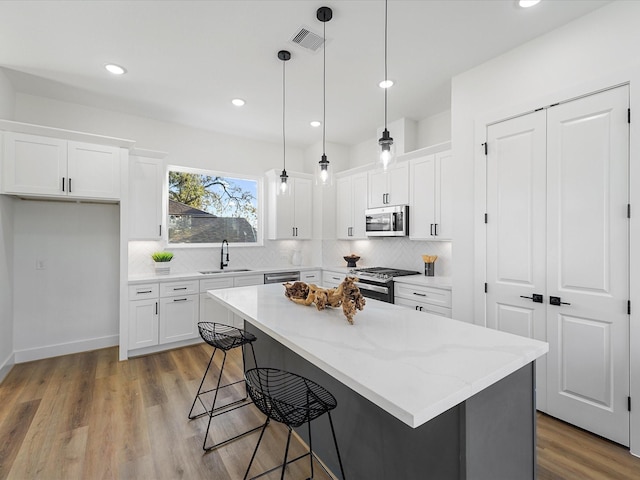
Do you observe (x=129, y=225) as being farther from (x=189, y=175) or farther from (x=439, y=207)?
(x=439, y=207)

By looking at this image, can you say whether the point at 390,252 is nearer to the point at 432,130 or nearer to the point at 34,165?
the point at 432,130

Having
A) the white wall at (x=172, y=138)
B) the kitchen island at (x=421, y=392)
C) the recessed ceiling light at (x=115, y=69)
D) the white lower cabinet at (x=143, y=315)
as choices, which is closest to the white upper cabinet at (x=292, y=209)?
the white wall at (x=172, y=138)

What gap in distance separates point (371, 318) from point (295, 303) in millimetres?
627

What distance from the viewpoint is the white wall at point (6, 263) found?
10.2 feet

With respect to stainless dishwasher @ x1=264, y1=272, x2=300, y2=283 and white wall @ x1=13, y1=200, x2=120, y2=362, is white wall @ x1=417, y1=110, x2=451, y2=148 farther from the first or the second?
white wall @ x1=13, y1=200, x2=120, y2=362

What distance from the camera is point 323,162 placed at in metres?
2.51

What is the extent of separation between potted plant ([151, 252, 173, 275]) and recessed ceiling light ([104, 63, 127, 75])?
6.77 feet

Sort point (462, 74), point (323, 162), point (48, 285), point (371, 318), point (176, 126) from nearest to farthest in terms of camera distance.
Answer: point (371, 318), point (323, 162), point (462, 74), point (48, 285), point (176, 126)

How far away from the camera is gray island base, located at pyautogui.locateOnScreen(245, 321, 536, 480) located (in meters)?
1.21

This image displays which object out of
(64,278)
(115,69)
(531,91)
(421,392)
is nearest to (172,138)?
(115,69)

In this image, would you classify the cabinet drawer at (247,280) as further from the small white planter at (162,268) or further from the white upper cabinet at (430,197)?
the white upper cabinet at (430,197)

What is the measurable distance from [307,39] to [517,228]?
2.30 m

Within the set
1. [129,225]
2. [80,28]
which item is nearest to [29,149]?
[129,225]

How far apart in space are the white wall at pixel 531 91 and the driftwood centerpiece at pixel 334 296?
1491 mm
